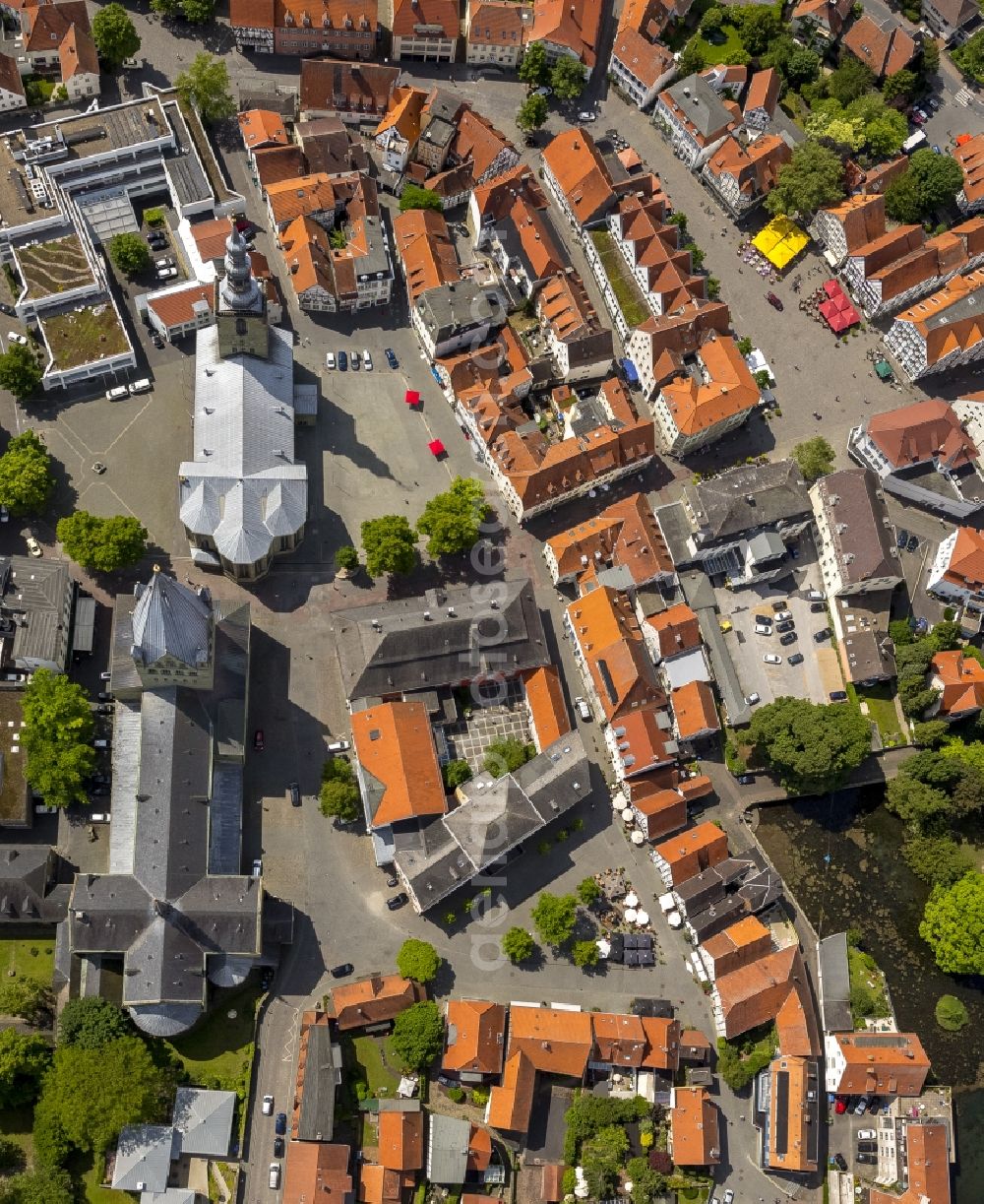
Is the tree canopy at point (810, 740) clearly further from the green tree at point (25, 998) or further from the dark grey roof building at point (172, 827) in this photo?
the green tree at point (25, 998)

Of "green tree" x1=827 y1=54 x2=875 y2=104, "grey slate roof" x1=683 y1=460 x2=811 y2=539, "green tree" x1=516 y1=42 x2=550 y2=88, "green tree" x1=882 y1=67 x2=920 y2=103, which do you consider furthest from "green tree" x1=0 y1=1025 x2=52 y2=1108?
"green tree" x1=882 y1=67 x2=920 y2=103

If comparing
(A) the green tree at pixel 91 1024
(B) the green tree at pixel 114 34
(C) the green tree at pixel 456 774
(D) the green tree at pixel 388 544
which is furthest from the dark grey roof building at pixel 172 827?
(B) the green tree at pixel 114 34

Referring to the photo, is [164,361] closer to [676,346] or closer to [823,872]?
[676,346]

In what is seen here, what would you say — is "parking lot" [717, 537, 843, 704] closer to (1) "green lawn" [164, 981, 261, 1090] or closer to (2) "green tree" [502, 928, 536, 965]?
(2) "green tree" [502, 928, 536, 965]

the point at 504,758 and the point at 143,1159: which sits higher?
the point at 504,758

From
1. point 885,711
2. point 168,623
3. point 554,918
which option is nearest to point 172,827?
point 168,623

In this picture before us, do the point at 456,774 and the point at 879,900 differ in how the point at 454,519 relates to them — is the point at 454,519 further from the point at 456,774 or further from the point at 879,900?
the point at 879,900
